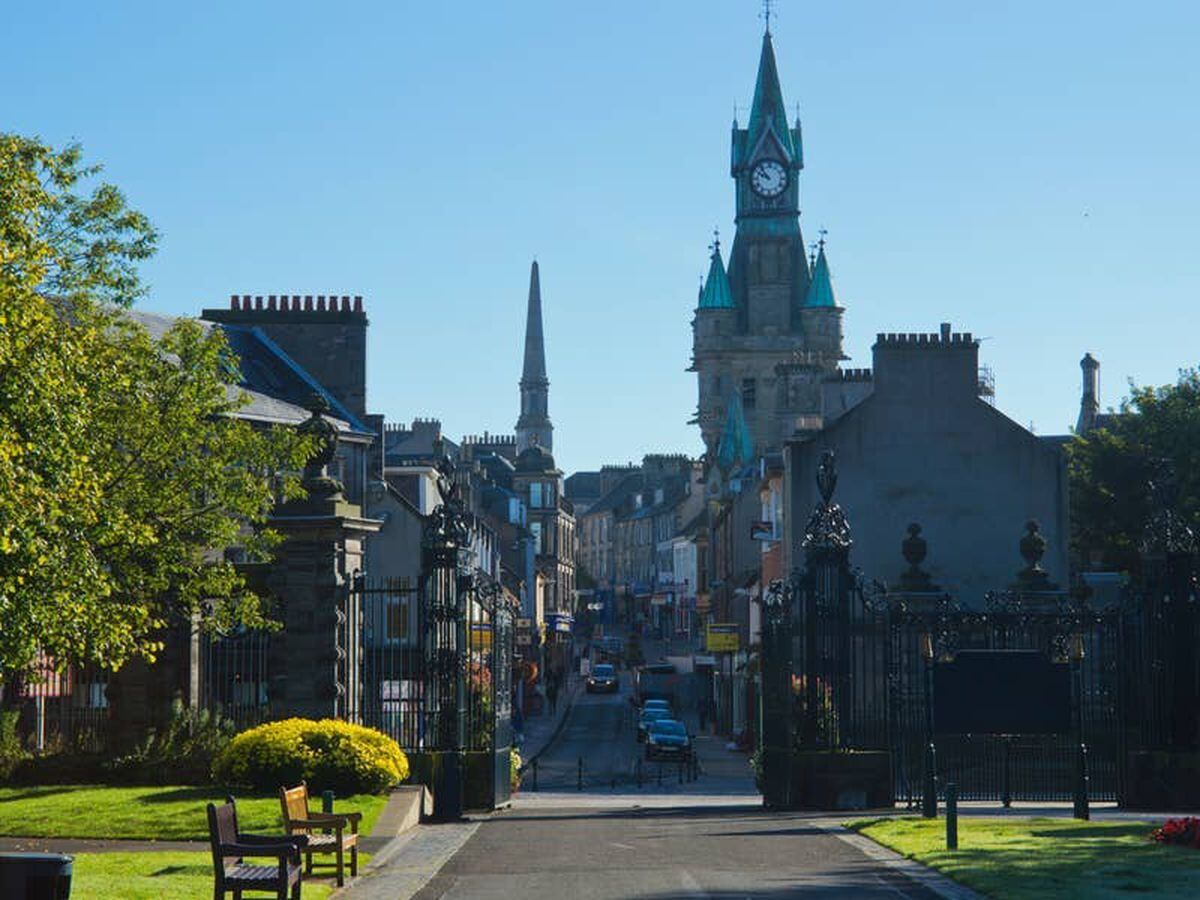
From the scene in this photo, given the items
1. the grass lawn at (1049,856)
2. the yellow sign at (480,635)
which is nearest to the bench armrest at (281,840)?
the grass lawn at (1049,856)

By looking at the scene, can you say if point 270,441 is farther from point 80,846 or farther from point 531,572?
point 531,572

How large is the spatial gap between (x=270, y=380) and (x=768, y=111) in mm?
117766

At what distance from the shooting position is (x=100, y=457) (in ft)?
104

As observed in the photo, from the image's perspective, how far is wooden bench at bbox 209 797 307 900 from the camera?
17.2 metres

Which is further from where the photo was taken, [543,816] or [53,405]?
[543,816]

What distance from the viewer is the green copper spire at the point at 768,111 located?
171 meters

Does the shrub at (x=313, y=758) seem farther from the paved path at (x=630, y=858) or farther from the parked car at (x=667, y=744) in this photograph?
the parked car at (x=667, y=744)

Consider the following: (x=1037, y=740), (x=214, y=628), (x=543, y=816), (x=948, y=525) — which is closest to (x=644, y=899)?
(x=543, y=816)

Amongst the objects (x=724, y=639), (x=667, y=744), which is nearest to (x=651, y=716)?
(x=724, y=639)

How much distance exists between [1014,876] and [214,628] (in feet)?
48.4

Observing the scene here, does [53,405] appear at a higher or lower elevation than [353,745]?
higher

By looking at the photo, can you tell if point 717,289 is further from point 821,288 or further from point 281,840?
point 281,840

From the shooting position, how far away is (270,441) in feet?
110

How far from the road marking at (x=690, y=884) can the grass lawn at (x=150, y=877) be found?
3559 mm
